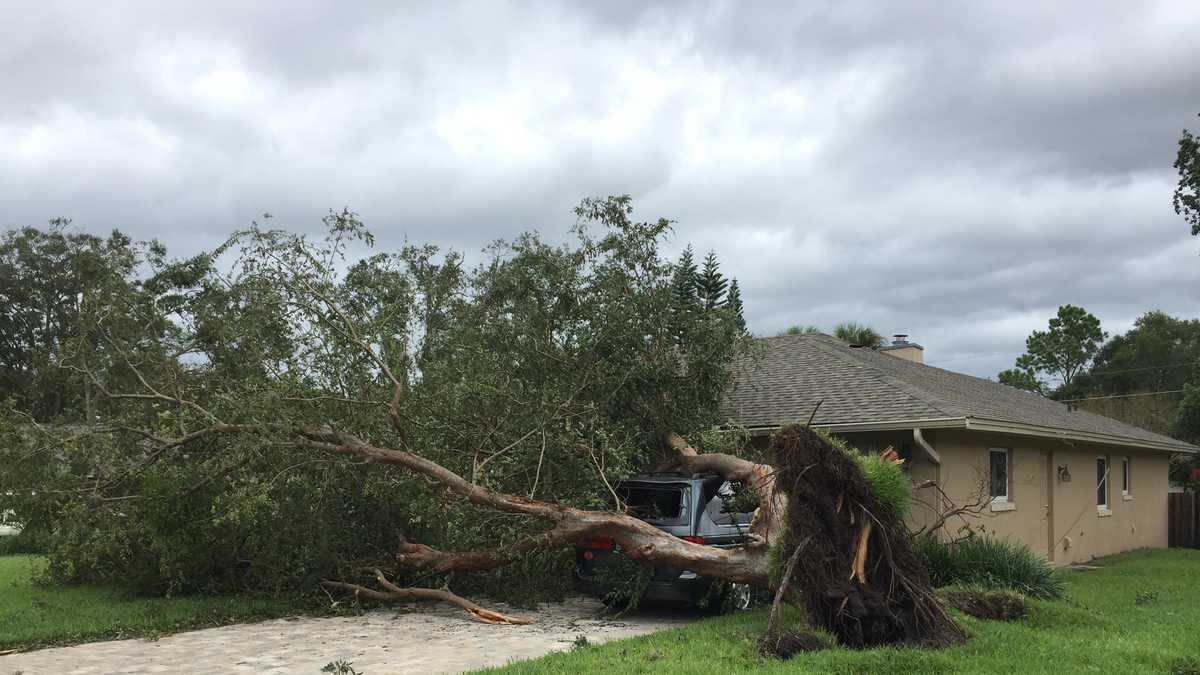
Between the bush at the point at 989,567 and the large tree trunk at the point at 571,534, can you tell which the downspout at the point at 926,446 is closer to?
the bush at the point at 989,567

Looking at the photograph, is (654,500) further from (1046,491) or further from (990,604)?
(1046,491)

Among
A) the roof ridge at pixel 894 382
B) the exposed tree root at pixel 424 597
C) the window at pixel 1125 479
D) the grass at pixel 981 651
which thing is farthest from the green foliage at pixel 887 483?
the window at pixel 1125 479

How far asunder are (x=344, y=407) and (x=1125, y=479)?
18.5 metres

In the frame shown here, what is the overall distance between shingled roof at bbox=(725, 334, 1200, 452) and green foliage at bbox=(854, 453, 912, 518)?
4.40 metres

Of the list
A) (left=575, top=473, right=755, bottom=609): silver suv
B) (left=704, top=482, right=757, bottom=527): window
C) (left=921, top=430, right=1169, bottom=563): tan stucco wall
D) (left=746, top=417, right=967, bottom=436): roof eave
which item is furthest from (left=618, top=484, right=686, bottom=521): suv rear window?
(left=921, top=430, right=1169, bottom=563): tan stucco wall

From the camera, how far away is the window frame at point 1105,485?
793 inches

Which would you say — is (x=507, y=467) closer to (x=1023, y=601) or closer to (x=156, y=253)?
(x=1023, y=601)

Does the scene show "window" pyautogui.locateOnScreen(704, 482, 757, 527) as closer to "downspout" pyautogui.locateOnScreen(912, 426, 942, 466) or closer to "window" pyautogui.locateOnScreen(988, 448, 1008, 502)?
"downspout" pyautogui.locateOnScreen(912, 426, 942, 466)

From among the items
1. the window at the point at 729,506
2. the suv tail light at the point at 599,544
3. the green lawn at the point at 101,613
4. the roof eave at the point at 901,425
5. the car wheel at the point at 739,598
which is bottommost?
the green lawn at the point at 101,613

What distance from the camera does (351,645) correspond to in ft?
30.1

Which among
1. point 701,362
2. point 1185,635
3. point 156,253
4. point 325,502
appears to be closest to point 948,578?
point 1185,635

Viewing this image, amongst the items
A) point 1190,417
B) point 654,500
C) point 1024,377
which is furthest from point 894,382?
point 1024,377

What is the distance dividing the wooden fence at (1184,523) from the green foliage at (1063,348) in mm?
41984

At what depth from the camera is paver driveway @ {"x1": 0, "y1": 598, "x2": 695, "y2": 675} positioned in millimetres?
8164
